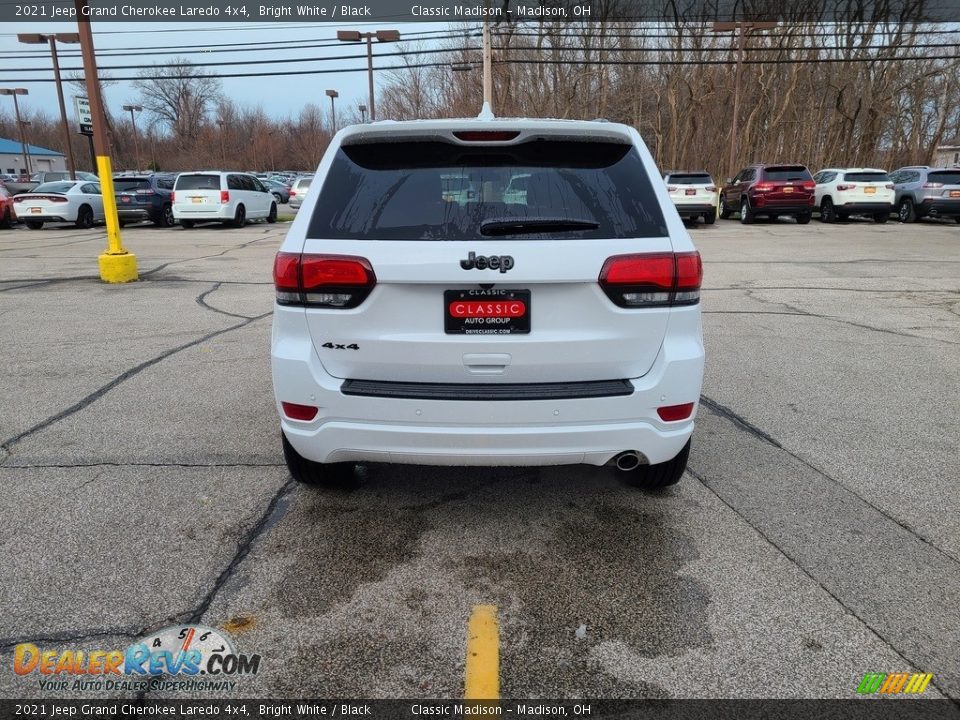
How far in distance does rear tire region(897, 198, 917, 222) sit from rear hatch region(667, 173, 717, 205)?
6.91 meters

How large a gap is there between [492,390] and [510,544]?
79 centimetres

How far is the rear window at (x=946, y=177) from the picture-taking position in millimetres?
21516

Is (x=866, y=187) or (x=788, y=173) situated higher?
(x=788, y=173)

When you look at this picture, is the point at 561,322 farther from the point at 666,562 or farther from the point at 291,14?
the point at 291,14

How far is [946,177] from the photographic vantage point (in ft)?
71.3

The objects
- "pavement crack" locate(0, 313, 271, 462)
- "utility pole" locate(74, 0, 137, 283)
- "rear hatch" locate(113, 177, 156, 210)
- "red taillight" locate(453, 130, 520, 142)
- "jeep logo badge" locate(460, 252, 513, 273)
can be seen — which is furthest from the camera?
"rear hatch" locate(113, 177, 156, 210)

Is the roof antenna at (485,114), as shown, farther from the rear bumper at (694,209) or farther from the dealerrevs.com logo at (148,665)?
the rear bumper at (694,209)

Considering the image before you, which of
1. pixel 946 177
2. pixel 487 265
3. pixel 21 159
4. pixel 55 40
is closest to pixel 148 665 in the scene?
pixel 487 265

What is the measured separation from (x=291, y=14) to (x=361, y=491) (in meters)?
33.0

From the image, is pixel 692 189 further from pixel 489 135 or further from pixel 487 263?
pixel 487 263

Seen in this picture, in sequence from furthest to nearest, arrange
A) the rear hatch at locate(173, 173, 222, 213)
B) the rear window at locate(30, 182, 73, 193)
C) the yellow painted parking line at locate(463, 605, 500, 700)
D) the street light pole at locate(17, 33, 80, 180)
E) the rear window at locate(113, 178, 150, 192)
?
the street light pole at locate(17, 33, 80, 180)
the rear window at locate(113, 178, 150, 192)
the rear window at locate(30, 182, 73, 193)
the rear hatch at locate(173, 173, 222, 213)
the yellow painted parking line at locate(463, 605, 500, 700)

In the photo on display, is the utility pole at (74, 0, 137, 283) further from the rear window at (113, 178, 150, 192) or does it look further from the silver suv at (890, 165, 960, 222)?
the silver suv at (890, 165, 960, 222)

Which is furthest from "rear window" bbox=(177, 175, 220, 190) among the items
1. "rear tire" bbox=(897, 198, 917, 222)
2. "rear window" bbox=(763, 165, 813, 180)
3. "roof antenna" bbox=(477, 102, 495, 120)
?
"rear tire" bbox=(897, 198, 917, 222)

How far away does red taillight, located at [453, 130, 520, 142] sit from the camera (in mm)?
2883
